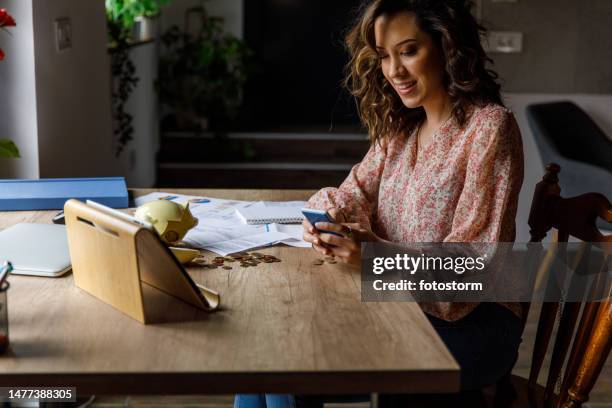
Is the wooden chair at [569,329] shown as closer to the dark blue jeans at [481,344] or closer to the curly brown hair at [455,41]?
the dark blue jeans at [481,344]

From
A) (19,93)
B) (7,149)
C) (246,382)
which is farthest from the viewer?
(19,93)

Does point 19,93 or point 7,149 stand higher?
point 19,93

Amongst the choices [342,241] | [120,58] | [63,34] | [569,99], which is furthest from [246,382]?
[569,99]

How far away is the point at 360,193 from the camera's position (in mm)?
2008

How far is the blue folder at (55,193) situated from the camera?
6.57 ft

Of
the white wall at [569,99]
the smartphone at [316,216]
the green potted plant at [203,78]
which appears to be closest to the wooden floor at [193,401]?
the smartphone at [316,216]

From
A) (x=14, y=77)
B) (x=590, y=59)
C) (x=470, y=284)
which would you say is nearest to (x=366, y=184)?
(x=470, y=284)

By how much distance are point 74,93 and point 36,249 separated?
146 centimetres

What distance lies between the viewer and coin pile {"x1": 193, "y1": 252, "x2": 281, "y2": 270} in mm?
1615

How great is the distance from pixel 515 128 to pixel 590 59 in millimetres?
2854

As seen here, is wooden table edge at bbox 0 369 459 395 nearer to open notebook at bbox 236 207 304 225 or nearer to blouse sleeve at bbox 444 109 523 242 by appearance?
blouse sleeve at bbox 444 109 523 242

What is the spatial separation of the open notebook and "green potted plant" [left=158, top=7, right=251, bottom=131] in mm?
3913

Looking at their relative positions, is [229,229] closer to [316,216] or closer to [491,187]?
[316,216]

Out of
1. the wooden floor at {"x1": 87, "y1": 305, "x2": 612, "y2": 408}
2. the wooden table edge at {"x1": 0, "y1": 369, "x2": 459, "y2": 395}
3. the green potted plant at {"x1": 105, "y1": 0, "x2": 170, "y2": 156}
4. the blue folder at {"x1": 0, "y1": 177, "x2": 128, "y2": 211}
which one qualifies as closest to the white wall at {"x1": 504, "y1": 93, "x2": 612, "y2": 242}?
the wooden floor at {"x1": 87, "y1": 305, "x2": 612, "y2": 408}
